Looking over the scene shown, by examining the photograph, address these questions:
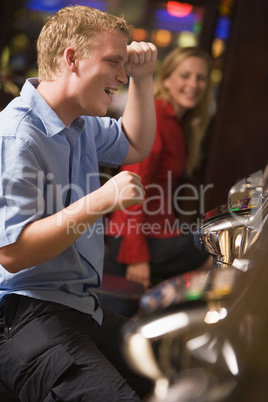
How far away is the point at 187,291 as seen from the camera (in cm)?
67

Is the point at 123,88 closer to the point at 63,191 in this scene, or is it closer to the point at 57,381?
the point at 63,191

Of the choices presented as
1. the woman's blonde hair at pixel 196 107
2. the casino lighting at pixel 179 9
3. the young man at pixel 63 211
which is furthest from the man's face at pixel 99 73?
the casino lighting at pixel 179 9

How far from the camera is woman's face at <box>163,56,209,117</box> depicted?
101 inches

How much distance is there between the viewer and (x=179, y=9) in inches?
156

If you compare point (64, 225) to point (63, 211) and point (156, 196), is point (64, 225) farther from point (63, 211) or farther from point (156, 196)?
point (156, 196)

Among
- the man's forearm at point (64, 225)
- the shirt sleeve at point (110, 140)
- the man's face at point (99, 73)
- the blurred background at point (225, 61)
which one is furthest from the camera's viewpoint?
the blurred background at point (225, 61)

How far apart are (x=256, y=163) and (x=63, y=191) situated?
316cm

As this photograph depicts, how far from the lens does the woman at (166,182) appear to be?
2.21 meters

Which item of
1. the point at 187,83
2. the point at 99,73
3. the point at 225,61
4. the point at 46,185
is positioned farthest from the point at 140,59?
the point at 225,61

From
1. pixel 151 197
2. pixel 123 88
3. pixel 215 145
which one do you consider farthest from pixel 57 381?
pixel 215 145

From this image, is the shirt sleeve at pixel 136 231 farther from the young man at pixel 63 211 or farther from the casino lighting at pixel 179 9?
the casino lighting at pixel 179 9

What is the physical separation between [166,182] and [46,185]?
4.68 ft

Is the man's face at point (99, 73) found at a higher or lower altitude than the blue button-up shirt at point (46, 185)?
higher

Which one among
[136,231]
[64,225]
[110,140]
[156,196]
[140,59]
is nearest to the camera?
[64,225]
